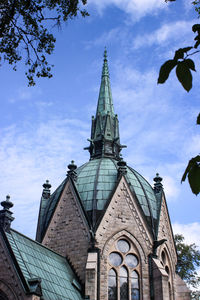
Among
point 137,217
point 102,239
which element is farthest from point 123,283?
point 137,217

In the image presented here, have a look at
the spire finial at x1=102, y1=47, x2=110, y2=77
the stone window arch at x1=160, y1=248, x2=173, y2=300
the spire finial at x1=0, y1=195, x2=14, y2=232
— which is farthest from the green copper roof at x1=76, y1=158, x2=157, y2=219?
the spire finial at x1=102, y1=47, x2=110, y2=77

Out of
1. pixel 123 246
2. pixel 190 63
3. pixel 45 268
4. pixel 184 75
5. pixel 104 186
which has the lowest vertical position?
pixel 184 75

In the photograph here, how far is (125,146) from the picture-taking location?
35031mm

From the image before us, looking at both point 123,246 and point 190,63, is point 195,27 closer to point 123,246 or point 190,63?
point 190,63

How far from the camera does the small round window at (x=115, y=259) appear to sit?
24.9 meters

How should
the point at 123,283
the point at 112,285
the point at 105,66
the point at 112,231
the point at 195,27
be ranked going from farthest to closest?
the point at 105,66 → the point at 112,231 → the point at 123,283 → the point at 112,285 → the point at 195,27

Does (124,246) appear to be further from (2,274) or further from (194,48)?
(194,48)

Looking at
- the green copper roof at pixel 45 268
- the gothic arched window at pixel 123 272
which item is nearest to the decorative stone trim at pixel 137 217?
the gothic arched window at pixel 123 272

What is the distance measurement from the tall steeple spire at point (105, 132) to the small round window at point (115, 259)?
9749 millimetres

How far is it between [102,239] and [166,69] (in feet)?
72.3

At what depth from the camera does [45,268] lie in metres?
21.1

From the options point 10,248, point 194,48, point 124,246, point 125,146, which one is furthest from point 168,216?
point 194,48

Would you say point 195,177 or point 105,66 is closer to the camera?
point 195,177

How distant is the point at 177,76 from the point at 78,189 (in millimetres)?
24493
